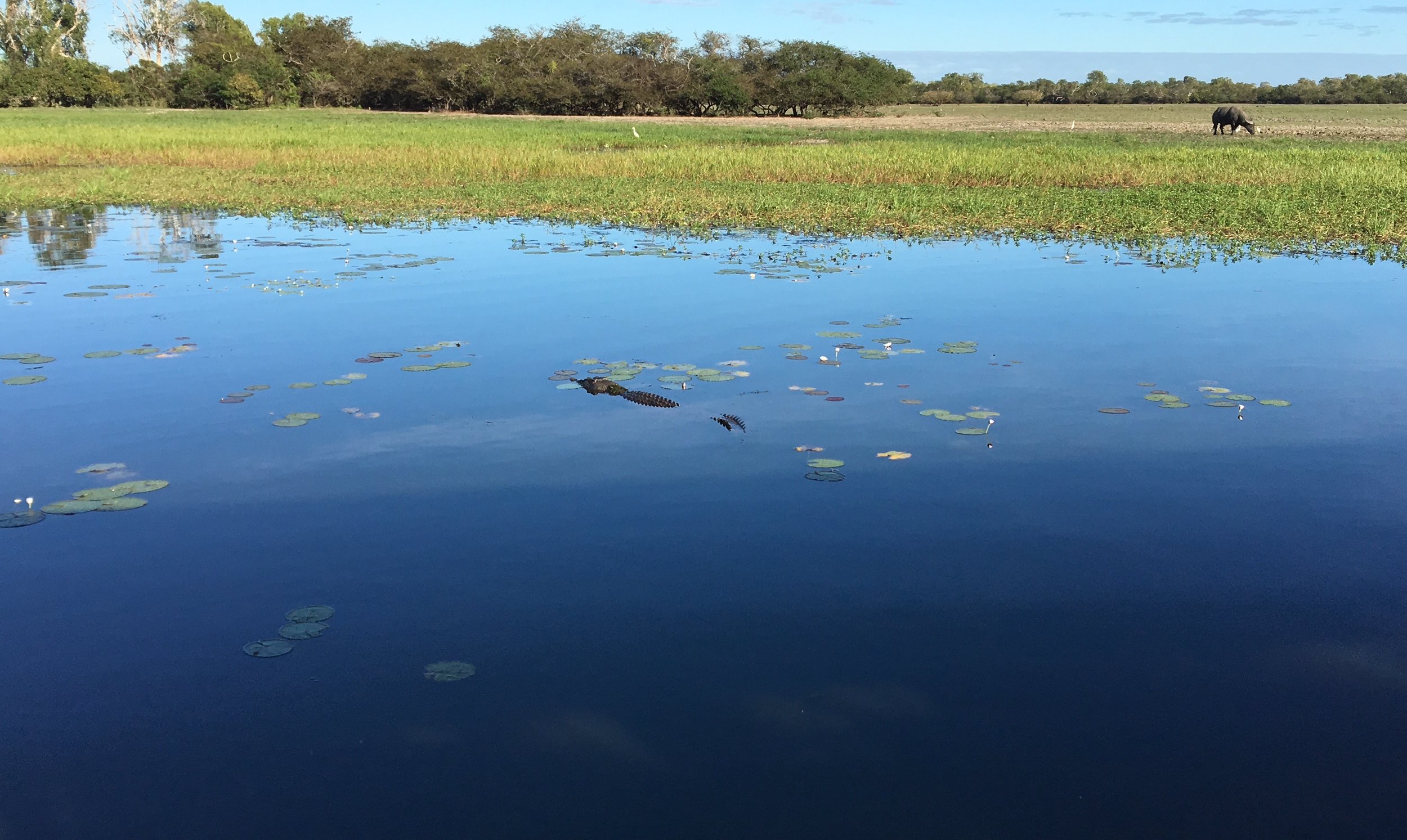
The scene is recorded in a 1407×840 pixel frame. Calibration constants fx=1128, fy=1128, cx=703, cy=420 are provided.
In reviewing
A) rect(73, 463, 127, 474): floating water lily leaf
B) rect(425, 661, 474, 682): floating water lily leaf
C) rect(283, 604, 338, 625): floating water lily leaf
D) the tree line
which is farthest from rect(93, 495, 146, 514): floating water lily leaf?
the tree line

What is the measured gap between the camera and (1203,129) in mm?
39438

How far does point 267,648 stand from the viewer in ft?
12.1

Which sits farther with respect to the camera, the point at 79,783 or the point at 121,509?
the point at 121,509

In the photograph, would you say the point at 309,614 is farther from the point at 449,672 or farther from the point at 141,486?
the point at 141,486

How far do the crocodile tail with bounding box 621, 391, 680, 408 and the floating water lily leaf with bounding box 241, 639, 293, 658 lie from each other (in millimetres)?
3037

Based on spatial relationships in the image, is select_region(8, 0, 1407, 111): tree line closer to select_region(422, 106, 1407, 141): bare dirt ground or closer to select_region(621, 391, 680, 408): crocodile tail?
select_region(422, 106, 1407, 141): bare dirt ground

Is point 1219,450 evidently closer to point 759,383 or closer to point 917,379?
point 917,379

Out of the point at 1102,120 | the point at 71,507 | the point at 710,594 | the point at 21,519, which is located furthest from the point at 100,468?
the point at 1102,120

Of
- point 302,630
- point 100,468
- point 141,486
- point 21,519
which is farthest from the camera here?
point 100,468

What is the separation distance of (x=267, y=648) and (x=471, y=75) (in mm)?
55935

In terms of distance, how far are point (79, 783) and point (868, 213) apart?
13.7m

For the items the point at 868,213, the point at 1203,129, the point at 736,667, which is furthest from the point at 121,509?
the point at 1203,129

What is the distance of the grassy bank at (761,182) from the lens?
1528 centimetres

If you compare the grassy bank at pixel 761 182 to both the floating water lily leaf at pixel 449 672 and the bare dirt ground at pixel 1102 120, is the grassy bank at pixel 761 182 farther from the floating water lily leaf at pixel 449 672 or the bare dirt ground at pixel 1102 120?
the floating water lily leaf at pixel 449 672
